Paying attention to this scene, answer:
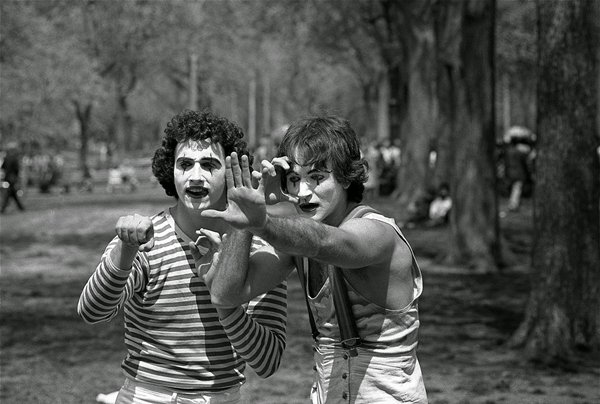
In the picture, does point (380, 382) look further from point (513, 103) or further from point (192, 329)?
point (513, 103)

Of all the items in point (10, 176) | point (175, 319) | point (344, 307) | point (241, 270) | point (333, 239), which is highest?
point (333, 239)

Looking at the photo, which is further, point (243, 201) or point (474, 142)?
point (474, 142)

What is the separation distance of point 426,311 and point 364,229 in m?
9.05

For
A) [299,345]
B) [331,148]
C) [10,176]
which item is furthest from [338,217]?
[10,176]

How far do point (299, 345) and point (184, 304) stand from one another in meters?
6.37

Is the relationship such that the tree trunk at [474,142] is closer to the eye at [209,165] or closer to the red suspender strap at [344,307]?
the eye at [209,165]

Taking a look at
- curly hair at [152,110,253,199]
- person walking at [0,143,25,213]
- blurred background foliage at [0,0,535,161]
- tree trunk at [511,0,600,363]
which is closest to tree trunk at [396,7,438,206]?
blurred background foliage at [0,0,535,161]

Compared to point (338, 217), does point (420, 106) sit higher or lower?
higher

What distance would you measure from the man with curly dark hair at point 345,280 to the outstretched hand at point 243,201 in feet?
0.94

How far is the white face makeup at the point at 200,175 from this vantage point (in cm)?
379

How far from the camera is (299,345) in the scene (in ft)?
33.2

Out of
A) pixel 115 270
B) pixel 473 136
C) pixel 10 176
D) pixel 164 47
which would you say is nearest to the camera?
pixel 115 270

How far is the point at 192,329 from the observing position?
3828mm

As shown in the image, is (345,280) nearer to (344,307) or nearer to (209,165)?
(344,307)
